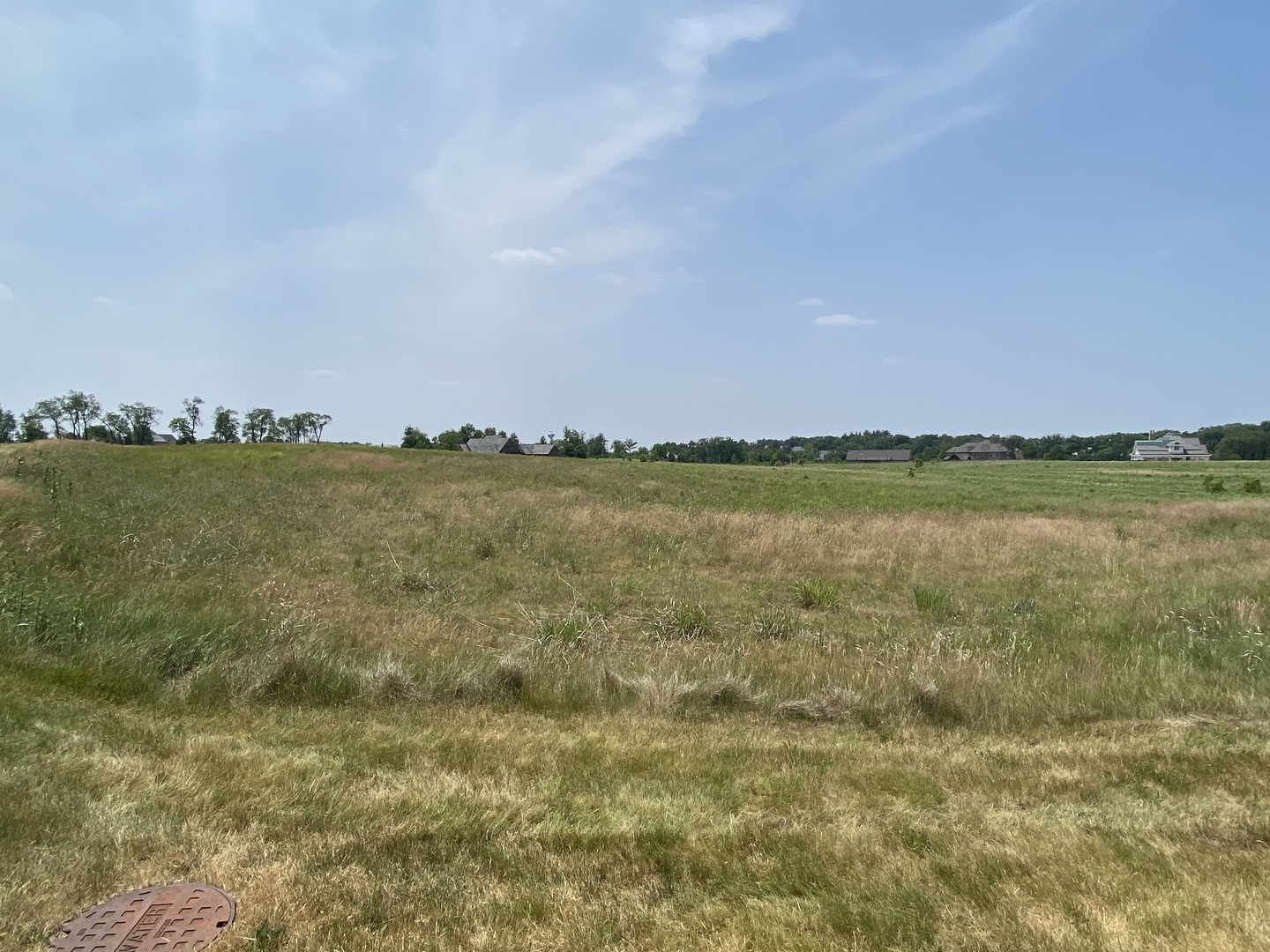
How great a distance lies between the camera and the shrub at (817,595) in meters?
10.6

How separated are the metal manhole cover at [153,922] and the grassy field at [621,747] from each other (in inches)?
3.5

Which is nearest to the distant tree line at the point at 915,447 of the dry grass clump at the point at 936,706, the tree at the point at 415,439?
the tree at the point at 415,439

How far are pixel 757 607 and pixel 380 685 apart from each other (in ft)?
19.4

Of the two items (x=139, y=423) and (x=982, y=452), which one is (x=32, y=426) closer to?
(x=139, y=423)

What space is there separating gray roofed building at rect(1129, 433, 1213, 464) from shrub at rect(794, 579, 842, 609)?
11985 cm

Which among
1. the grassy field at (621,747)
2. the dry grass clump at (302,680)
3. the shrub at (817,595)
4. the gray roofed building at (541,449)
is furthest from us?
the gray roofed building at (541,449)

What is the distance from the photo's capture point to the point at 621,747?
4.93 metres

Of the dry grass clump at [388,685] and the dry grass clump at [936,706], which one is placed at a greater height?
the dry grass clump at [388,685]

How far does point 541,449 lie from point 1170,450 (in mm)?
102937

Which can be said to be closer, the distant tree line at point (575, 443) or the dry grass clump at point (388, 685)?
the dry grass clump at point (388, 685)

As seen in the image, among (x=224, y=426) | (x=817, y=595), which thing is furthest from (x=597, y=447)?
(x=817, y=595)

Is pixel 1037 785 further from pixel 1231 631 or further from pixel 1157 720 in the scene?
pixel 1231 631

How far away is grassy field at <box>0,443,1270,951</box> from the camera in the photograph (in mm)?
2949

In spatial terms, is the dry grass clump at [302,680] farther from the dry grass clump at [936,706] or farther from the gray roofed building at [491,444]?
the gray roofed building at [491,444]
